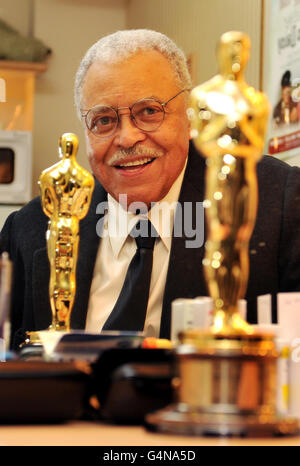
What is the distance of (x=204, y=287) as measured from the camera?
151 cm

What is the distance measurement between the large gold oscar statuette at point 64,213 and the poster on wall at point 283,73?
1646 mm

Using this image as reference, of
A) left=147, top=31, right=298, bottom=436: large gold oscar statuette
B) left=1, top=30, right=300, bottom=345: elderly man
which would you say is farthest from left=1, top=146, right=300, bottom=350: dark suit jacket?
left=147, top=31, right=298, bottom=436: large gold oscar statuette

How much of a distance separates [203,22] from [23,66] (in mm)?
1120

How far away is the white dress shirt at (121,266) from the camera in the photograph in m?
1.53

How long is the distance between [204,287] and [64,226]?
522 mm

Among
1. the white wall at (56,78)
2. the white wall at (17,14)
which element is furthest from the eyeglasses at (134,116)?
the white wall at (17,14)

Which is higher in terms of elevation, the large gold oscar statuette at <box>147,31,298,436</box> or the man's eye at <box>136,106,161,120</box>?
the man's eye at <box>136,106,161,120</box>

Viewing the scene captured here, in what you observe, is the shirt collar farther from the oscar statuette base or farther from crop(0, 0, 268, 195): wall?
crop(0, 0, 268, 195): wall

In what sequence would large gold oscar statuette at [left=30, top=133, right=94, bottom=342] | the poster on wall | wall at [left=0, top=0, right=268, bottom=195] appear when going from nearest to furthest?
large gold oscar statuette at [left=30, top=133, right=94, bottom=342] < the poster on wall < wall at [left=0, top=0, right=268, bottom=195]

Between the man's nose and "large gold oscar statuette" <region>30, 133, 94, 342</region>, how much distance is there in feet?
2.07

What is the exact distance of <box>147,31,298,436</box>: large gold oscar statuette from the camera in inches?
21.0

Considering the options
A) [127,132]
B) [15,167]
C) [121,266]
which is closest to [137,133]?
[127,132]
